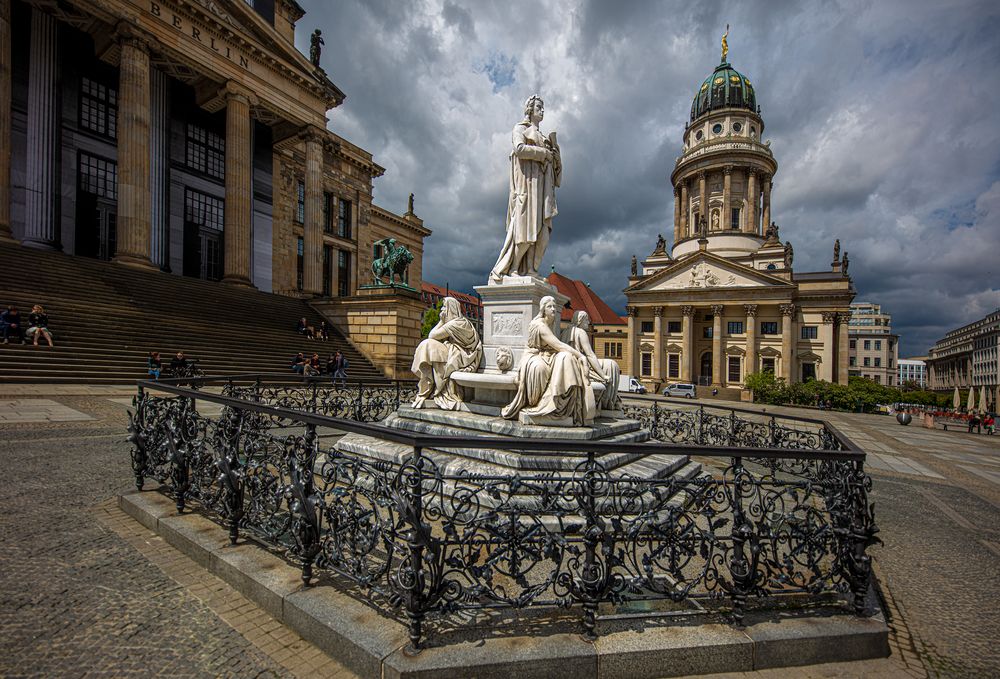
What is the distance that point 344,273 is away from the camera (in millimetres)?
35500

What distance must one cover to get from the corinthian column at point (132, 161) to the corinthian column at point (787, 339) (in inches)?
1930

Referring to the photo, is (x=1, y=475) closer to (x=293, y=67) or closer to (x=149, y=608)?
(x=149, y=608)

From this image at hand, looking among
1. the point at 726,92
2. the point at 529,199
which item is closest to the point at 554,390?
the point at 529,199

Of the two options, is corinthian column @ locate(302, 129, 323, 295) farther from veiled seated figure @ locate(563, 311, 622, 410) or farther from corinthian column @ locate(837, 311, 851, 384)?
corinthian column @ locate(837, 311, 851, 384)

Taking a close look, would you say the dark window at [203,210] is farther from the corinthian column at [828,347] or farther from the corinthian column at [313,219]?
the corinthian column at [828,347]

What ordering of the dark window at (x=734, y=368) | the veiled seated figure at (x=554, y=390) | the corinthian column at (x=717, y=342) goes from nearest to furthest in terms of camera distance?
the veiled seated figure at (x=554, y=390)
the corinthian column at (x=717, y=342)
the dark window at (x=734, y=368)

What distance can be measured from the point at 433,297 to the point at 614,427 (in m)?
62.2

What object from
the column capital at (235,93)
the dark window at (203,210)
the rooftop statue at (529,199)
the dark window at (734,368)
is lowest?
the dark window at (734,368)

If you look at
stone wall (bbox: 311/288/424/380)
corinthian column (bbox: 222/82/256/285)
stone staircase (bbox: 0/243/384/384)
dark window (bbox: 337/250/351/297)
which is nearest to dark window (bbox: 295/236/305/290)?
dark window (bbox: 337/250/351/297)

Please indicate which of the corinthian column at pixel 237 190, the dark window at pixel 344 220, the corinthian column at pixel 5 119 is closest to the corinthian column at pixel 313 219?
the corinthian column at pixel 237 190

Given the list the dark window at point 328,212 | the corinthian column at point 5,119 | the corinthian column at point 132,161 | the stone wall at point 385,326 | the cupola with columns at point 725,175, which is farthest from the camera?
the cupola with columns at point 725,175

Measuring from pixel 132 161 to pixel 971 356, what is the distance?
105 metres

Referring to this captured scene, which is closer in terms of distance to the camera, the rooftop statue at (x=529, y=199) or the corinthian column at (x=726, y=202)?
the rooftop statue at (x=529, y=199)

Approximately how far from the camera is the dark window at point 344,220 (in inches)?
1357
